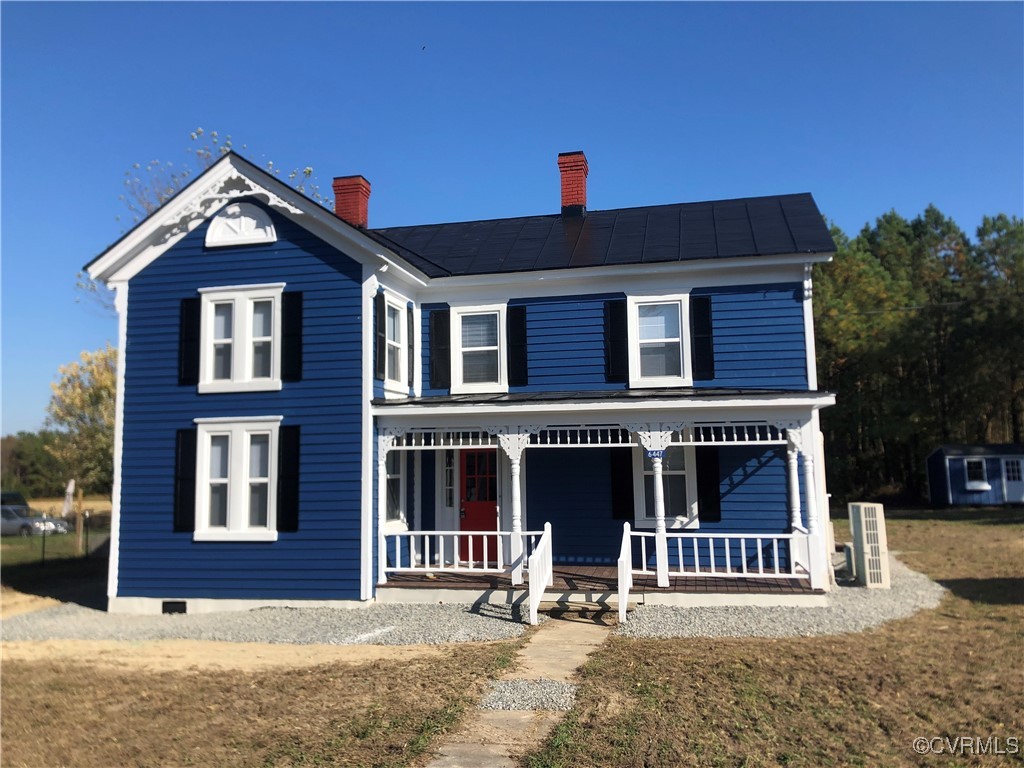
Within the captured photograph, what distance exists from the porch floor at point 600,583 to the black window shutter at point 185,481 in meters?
3.36

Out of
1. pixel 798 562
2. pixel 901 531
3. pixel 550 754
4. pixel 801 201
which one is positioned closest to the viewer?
pixel 550 754

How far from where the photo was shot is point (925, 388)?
119ft

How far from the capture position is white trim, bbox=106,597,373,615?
445 inches

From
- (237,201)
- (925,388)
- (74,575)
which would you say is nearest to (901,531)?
(925,388)

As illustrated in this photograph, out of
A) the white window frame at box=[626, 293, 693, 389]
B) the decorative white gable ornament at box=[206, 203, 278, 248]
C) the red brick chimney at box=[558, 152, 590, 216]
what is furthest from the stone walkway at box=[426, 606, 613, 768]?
the red brick chimney at box=[558, 152, 590, 216]

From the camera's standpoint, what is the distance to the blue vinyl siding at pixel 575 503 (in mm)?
12977

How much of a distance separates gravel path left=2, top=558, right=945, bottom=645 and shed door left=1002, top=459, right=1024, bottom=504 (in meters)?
22.8

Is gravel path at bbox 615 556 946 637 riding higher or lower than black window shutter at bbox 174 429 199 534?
lower

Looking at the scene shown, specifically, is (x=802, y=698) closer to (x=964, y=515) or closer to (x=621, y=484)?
(x=621, y=484)

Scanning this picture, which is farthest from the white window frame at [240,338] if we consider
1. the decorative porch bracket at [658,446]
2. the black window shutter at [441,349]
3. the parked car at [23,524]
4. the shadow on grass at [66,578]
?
the parked car at [23,524]

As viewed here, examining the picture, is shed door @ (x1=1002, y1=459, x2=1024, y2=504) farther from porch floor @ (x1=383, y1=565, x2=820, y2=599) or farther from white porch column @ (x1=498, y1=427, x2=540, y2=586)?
white porch column @ (x1=498, y1=427, x2=540, y2=586)

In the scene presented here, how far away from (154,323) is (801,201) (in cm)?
1241

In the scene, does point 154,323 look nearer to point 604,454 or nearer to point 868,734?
point 604,454

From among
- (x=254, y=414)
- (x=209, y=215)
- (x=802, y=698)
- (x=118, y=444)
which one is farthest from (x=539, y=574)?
(x=209, y=215)
